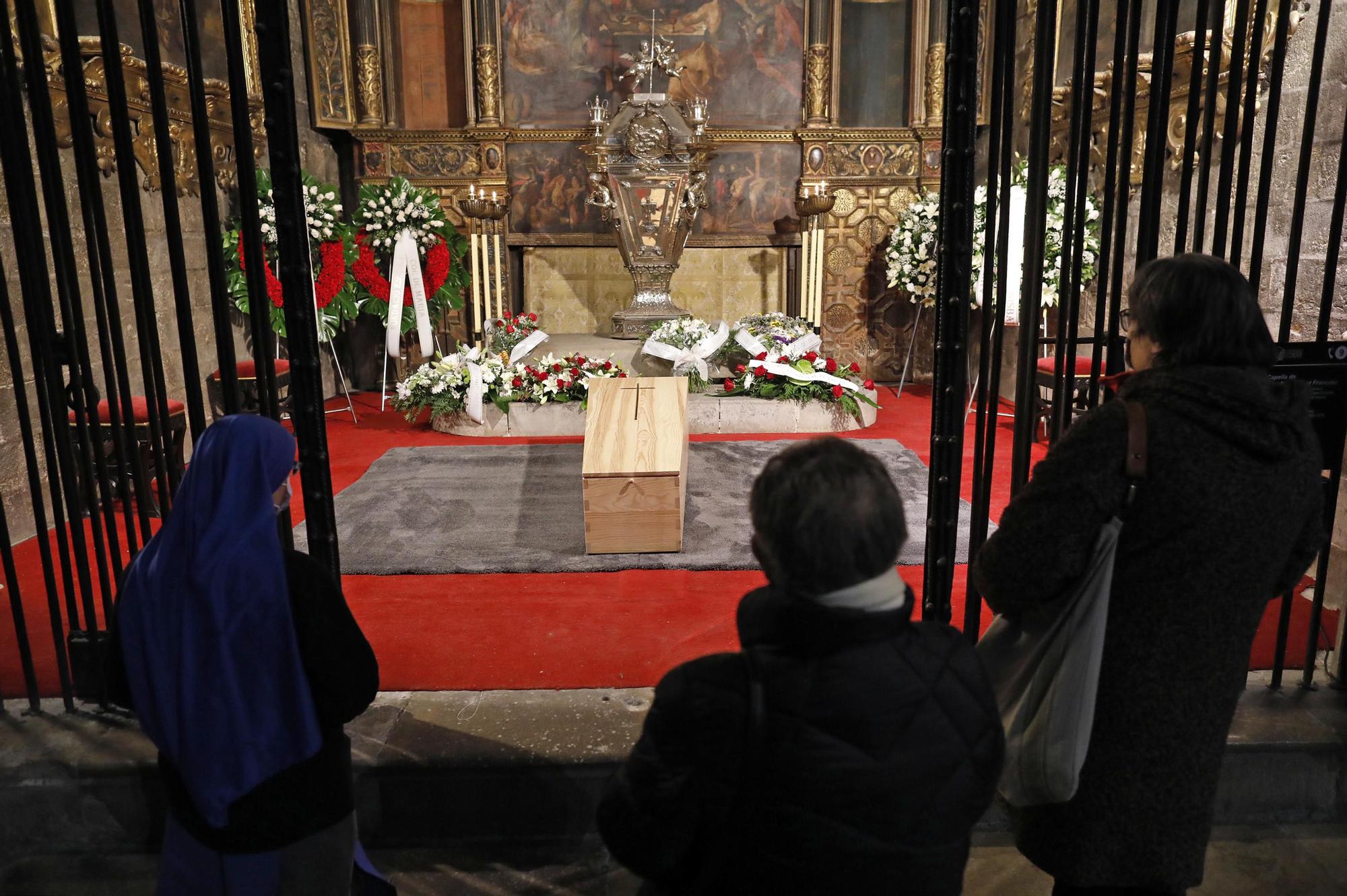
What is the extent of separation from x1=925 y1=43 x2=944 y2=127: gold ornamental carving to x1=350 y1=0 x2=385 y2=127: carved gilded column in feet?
18.8

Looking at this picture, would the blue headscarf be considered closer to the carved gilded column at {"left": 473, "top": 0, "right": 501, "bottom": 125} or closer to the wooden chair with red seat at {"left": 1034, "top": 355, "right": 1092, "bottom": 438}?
the wooden chair with red seat at {"left": 1034, "top": 355, "right": 1092, "bottom": 438}

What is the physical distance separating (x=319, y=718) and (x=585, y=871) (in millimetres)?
1061

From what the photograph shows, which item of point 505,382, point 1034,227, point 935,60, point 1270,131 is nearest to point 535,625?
point 1034,227

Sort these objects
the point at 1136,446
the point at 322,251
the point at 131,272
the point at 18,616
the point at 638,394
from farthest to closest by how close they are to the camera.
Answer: the point at 322,251, the point at 638,394, the point at 18,616, the point at 131,272, the point at 1136,446

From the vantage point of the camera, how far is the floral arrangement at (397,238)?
916cm

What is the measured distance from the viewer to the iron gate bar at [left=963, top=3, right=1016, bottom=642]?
224 centimetres

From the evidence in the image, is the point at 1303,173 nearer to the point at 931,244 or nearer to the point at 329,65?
the point at 931,244

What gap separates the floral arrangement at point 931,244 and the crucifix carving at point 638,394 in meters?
3.87

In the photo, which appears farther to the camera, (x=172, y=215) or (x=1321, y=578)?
(x=1321, y=578)

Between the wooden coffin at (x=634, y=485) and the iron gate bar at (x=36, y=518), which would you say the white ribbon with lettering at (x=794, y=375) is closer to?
the wooden coffin at (x=634, y=485)

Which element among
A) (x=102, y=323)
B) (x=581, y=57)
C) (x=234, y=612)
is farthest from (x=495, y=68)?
(x=234, y=612)

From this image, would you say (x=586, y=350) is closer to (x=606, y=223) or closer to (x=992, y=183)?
(x=606, y=223)

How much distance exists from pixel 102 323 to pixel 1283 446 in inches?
105

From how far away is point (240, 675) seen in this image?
5.65 ft
